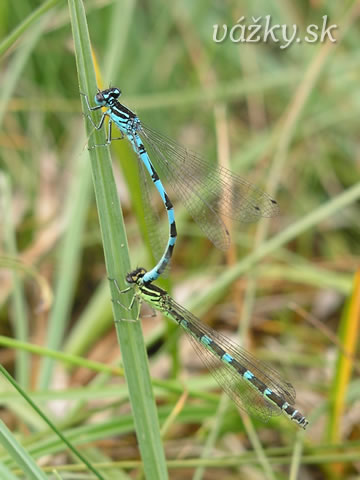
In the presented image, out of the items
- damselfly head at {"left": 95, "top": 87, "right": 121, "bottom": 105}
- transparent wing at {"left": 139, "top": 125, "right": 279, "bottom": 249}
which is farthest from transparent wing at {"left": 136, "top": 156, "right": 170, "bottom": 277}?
damselfly head at {"left": 95, "top": 87, "right": 121, "bottom": 105}

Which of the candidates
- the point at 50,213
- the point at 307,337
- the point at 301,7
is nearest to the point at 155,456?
the point at 307,337

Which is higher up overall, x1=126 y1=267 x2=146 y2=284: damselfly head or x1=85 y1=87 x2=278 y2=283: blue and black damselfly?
x1=85 y1=87 x2=278 y2=283: blue and black damselfly

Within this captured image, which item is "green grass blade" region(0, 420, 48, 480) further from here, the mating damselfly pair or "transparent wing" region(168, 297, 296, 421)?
"transparent wing" region(168, 297, 296, 421)

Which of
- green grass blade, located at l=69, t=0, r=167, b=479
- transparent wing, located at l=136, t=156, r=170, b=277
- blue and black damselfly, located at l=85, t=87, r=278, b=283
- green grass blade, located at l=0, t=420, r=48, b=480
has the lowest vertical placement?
green grass blade, located at l=0, t=420, r=48, b=480

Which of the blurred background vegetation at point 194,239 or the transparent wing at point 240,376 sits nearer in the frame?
the transparent wing at point 240,376

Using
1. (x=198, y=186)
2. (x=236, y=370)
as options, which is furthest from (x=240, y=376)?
(x=198, y=186)

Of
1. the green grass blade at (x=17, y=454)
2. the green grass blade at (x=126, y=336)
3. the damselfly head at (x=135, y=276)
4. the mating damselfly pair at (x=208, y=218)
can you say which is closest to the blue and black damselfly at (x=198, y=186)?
the mating damselfly pair at (x=208, y=218)

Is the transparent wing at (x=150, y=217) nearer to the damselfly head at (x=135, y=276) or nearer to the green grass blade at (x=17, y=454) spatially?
the damselfly head at (x=135, y=276)
